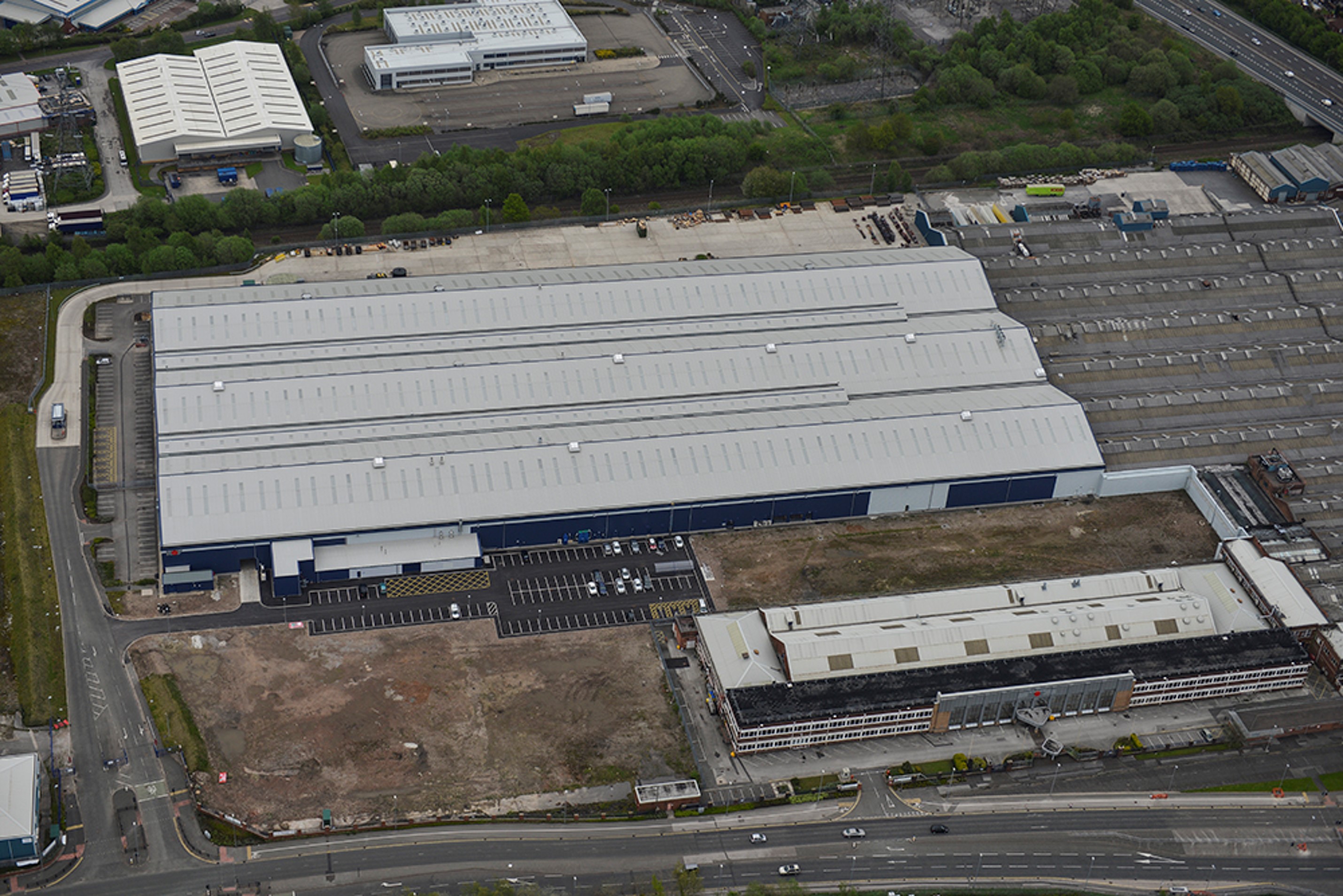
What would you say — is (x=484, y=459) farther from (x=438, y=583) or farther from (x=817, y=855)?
(x=817, y=855)

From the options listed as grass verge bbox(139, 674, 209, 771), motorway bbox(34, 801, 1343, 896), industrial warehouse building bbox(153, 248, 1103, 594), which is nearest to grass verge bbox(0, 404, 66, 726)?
grass verge bbox(139, 674, 209, 771)

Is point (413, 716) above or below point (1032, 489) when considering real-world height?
below

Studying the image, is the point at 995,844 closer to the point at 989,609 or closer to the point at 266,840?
the point at 989,609

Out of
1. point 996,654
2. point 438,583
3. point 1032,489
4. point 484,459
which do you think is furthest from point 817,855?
point 1032,489

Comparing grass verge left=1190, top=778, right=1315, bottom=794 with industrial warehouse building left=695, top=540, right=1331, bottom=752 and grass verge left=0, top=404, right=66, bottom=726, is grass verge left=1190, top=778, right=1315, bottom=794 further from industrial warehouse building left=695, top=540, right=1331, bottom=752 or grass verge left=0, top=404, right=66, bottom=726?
grass verge left=0, top=404, right=66, bottom=726

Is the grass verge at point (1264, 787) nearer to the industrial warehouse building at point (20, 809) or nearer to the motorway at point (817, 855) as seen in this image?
the motorway at point (817, 855)

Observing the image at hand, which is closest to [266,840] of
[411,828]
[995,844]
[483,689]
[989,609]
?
[411,828]
